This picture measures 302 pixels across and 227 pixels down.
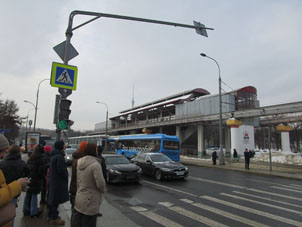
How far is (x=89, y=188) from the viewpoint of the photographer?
127 inches

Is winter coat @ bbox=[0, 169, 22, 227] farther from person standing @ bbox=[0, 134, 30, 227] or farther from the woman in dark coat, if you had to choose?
the woman in dark coat

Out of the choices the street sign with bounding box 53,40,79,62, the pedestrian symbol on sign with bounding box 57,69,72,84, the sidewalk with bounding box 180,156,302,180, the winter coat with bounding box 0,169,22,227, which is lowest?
the sidewalk with bounding box 180,156,302,180

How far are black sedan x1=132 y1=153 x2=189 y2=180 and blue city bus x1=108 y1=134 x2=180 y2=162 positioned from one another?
778cm

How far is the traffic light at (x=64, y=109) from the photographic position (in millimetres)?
6082

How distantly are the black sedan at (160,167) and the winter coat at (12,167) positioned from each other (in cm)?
888

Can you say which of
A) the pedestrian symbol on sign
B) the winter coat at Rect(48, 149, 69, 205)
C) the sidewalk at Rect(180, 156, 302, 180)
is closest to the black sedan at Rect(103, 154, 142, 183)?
the pedestrian symbol on sign

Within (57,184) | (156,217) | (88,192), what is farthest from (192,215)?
(88,192)

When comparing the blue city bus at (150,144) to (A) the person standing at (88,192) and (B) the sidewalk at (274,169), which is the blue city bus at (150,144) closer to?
(B) the sidewalk at (274,169)

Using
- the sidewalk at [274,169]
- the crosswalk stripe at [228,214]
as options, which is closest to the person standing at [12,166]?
the crosswalk stripe at [228,214]

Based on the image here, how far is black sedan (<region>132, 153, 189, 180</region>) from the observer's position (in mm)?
11656

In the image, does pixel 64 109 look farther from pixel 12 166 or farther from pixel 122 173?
pixel 122 173

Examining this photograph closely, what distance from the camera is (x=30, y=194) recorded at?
531 cm

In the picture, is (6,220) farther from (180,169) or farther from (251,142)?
(251,142)

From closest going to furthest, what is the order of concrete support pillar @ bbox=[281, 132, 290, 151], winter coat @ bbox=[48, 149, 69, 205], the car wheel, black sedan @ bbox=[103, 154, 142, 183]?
winter coat @ bbox=[48, 149, 69, 205] → black sedan @ bbox=[103, 154, 142, 183] → the car wheel → concrete support pillar @ bbox=[281, 132, 290, 151]
